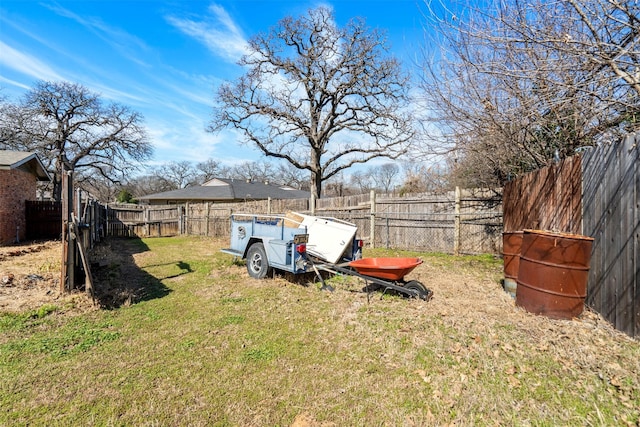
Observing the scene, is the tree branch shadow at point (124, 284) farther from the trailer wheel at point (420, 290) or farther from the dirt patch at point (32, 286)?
the trailer wheel at point (420, 290)

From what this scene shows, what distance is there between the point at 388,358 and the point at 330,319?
129cm

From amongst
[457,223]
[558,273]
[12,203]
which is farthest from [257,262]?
[12,203]

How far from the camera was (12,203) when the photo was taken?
12.1 m

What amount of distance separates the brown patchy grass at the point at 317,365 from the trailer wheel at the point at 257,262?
4.63 feet

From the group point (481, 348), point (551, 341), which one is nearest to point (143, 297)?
point (481, 348)

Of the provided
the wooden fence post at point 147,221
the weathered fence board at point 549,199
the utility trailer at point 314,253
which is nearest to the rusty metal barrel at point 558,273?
the weathered fence board at point 549,199

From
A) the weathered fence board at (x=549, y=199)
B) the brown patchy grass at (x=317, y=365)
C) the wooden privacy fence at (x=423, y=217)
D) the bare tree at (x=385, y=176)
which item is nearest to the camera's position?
the brown patchy grass at (x=317, y=365)

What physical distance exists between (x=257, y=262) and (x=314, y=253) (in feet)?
4.38

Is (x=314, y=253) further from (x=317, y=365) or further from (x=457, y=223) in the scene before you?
(x=457, y=223)

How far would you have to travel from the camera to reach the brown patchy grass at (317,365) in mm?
2502

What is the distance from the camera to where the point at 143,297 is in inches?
220

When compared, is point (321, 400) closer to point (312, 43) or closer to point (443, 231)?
point (443, 231)

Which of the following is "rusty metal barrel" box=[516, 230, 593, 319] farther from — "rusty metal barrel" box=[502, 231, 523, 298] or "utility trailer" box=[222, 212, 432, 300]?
"utility trailer" box=[222, 212, 432, 300]

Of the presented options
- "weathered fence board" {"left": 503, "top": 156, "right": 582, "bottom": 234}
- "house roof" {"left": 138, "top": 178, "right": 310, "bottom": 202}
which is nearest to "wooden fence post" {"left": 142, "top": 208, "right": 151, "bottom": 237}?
"house roof" {"left": 138, "top": 178, "right": 310, "bottom": 202}
